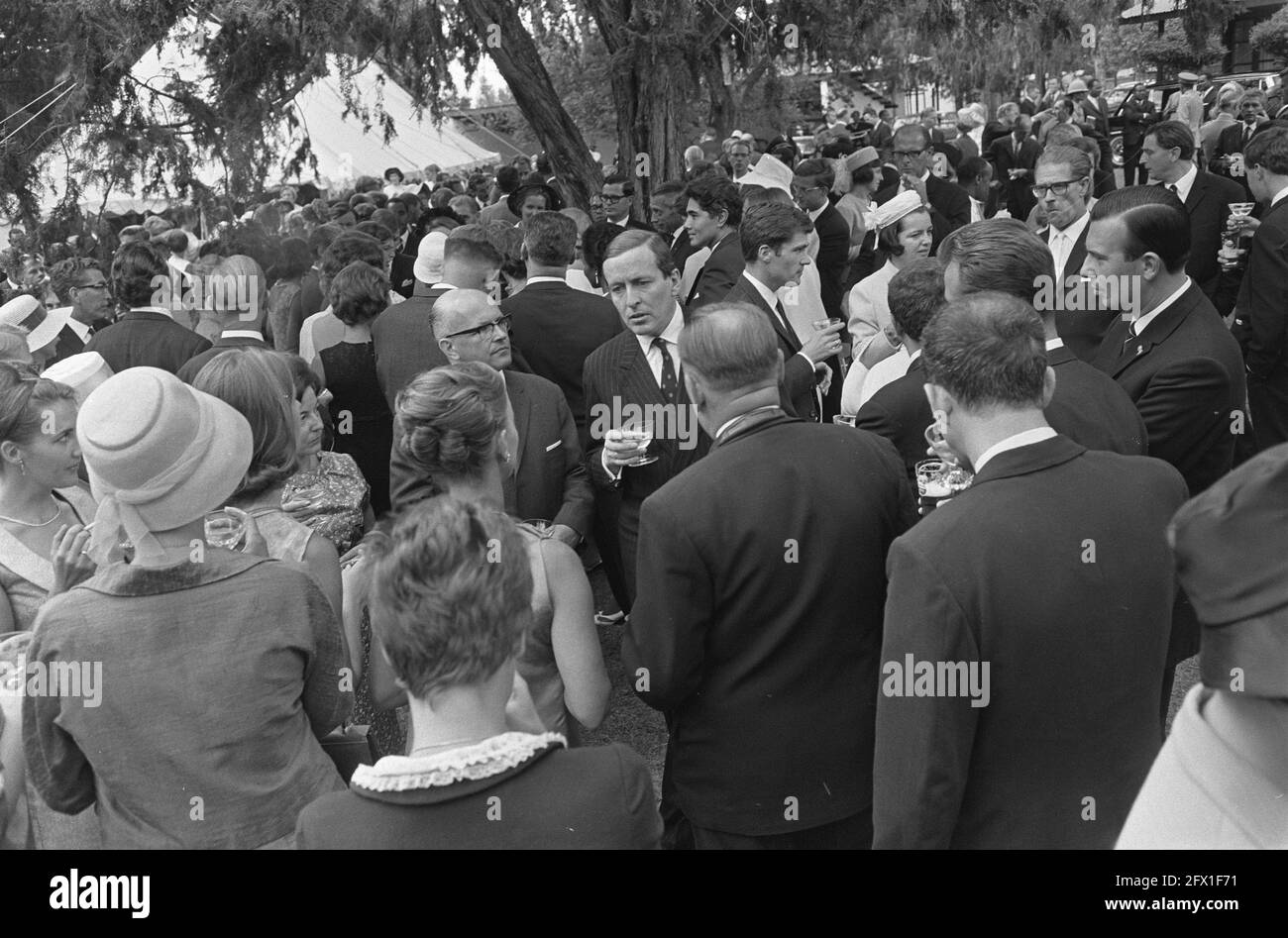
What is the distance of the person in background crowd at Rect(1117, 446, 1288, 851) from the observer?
1.47m

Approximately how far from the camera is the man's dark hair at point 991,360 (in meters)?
2.59

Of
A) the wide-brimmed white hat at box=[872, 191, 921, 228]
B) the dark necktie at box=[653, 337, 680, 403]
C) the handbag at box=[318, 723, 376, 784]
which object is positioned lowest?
the handbag at box=[318, 723, 376, 784]

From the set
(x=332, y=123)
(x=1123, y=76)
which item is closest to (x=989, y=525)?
(x=332, y=123)

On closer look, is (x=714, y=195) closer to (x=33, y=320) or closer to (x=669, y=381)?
(x=669, y=381)

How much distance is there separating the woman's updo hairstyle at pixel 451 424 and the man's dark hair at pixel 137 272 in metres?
3.45

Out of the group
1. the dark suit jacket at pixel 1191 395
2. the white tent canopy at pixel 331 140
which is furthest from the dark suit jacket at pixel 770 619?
the white tent canopy at pixel 331 140

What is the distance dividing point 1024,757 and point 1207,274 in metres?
6.64

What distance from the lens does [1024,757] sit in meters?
2.57

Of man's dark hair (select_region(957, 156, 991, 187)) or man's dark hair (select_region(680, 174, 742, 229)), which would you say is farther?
man's dark hair (select_region(957, 156, 991, 187))

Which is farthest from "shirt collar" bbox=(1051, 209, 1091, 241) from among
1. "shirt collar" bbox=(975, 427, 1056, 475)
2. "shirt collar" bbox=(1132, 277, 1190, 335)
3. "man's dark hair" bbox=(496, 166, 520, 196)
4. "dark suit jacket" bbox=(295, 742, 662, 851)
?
"man's dark hair" bbox=(496, 166, 520, 196)

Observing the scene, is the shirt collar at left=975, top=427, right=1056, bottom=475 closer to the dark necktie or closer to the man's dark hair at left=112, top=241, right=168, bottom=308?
the dark necktie

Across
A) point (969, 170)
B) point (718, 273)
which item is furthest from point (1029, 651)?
point (969, 170)

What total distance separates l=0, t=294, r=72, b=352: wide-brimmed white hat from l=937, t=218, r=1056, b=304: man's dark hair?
457 cm

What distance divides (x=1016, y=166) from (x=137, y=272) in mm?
12427
